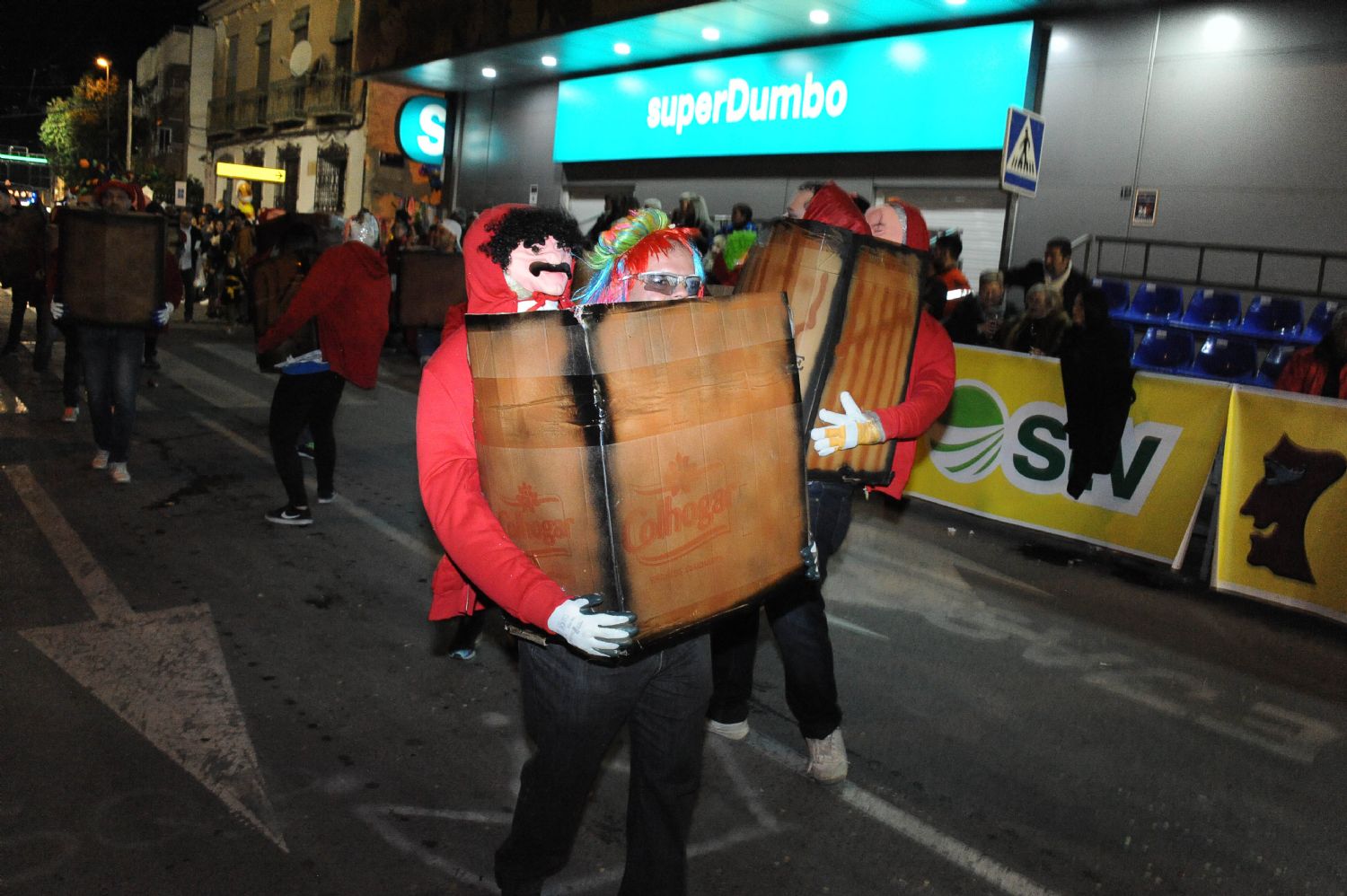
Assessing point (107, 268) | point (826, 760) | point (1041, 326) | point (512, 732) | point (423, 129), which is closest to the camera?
point (826, 760)

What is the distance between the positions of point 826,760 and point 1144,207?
999 cm

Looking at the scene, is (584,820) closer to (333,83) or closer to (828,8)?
(828,8)

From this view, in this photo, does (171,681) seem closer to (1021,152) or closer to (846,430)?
(846,430)

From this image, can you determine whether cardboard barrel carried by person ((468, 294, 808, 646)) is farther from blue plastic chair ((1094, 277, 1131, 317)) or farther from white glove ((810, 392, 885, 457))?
blue plastic chair ((1094, 277, 1131, 317))

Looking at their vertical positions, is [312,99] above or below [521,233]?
above

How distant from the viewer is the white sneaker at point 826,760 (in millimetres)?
3830

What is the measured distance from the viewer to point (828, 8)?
14.0 metres

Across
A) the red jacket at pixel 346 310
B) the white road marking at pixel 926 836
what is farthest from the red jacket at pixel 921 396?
the red jacket at pixel 346 310

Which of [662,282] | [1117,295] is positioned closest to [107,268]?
[662,282]

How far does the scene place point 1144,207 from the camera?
11.8 m

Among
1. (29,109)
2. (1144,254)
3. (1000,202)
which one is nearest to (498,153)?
(1000,202)

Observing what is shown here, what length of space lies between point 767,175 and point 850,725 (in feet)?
44.8

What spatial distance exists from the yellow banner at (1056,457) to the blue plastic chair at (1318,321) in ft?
12.9

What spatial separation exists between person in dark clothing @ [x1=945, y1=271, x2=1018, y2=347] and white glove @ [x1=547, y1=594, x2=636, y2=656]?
26.0ft
